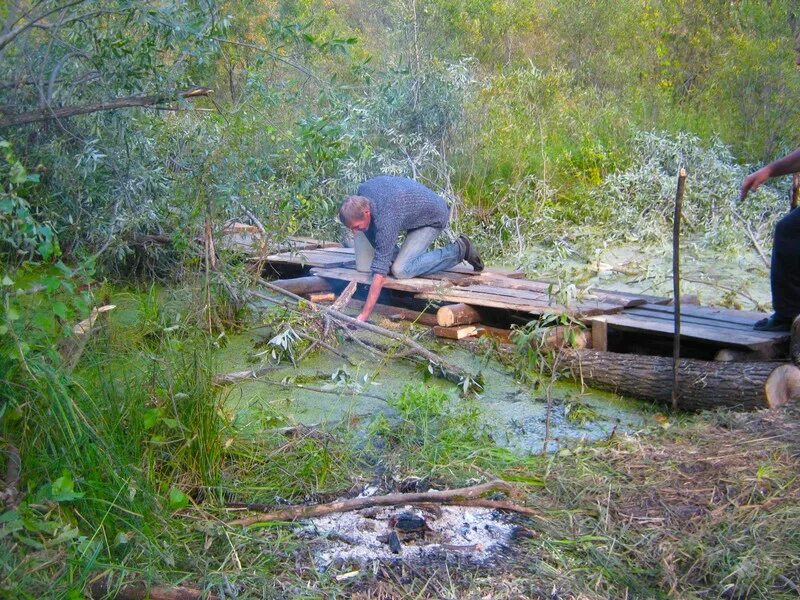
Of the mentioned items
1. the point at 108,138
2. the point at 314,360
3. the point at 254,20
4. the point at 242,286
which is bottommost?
the point at 314,360

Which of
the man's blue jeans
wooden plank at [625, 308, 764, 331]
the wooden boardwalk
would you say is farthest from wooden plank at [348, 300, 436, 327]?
wooden plank at [625, 308, 764, 331]

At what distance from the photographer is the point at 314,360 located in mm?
6496

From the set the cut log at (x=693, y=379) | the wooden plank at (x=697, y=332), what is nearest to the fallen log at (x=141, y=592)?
the cut log at (x=693, y=379)

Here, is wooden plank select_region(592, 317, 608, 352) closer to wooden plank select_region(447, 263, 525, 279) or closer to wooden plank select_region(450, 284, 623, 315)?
wooden plank select_region(450, 284, 623, 315)

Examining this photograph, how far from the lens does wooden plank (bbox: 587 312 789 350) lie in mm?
5465

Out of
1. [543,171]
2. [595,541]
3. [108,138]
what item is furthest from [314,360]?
[543,171]

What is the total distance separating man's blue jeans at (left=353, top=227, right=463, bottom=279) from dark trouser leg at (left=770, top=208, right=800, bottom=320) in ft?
9.27

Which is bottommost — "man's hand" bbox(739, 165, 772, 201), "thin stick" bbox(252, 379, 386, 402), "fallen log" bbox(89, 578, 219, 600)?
"thin stick" bbox(252, 379, 386, 402)

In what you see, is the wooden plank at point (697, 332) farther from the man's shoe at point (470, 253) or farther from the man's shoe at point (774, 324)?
the man's shoe at point (470, 253)

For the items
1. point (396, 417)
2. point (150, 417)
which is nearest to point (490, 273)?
point (396, 417)

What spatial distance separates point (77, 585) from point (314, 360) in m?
3.57

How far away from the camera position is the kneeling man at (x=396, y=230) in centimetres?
710

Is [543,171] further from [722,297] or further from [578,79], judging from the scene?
[578,79]

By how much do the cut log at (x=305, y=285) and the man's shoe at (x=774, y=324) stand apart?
3.71 meters
